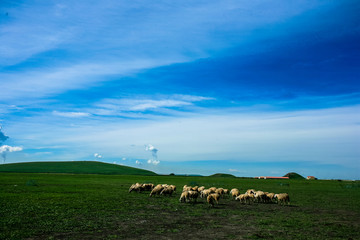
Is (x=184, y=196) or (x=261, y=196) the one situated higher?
(x=261, y=196)

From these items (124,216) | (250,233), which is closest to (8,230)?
(124,216)

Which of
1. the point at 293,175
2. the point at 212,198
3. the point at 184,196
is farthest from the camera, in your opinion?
the point at 293,175

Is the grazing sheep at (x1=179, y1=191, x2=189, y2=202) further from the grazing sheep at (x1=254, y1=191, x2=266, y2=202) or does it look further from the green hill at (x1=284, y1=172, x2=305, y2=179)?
the green hill at (x1=284, y1=172, x2=305, y2=179)

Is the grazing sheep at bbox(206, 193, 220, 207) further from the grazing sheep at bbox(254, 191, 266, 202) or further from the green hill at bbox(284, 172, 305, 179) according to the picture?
the green hill at bbox(284, 172, 305, 179)

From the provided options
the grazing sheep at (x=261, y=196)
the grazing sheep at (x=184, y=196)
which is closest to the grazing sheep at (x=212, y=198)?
the grazing sheep at (x=184, y=196)

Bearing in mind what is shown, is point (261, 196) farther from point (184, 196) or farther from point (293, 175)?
point (293, 175)

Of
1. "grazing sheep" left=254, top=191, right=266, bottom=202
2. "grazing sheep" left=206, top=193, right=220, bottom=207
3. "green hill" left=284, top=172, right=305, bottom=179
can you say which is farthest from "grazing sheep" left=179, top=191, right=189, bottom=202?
"green hill" left=284, top=172, right=305, bottom=179

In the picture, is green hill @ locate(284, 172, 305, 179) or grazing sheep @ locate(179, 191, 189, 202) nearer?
grazing sheep @ locate(179, 191, 189, 202)

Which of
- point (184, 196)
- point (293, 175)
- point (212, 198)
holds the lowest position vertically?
point (293, 175)

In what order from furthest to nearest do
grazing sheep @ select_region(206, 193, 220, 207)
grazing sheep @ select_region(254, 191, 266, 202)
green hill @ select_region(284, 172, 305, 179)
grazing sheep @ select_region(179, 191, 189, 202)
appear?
green hill @ select_region(284, 172, 305, 179), grazing sheep @ select_region(254, 191, 266, 202), grazing sheep @ select_region(179, 191, 189, 202), grazing sheep @ select_region(206, 193, 220, 207)

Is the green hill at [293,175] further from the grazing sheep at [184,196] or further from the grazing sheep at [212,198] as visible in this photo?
the grazing sheep at [212,198]

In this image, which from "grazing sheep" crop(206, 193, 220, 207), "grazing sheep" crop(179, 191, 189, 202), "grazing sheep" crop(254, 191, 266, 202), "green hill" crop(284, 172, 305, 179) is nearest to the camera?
"grazing sheep" crop(206, 193, 220, 207)

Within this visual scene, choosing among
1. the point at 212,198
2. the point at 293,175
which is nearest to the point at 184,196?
the point at 212,198

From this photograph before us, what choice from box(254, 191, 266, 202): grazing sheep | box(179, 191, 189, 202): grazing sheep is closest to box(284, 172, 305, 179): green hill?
box(254, 191, 266, 202): grazing sheep
